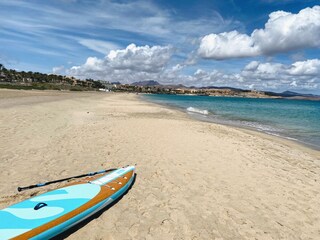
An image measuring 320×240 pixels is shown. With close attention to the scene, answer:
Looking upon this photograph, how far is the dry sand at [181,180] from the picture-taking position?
5.62 metres

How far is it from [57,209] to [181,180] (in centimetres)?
426

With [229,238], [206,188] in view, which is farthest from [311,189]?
[229,238]

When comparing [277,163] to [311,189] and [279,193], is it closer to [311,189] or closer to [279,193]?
[311,189]

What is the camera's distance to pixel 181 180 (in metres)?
8.22

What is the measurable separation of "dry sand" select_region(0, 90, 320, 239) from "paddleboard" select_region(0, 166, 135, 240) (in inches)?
12.8

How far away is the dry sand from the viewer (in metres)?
5.62

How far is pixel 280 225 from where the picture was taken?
5.93 metres

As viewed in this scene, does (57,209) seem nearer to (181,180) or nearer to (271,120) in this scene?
(181,180)

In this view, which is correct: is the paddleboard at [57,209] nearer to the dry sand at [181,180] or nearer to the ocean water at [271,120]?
the dry sand at [181,180]

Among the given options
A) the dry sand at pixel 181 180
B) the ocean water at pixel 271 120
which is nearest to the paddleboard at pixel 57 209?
the dry sand at pixel 181 180

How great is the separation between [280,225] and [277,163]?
5.59 m

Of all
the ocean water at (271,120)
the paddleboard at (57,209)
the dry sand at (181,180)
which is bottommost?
the ocean water at (271,120)

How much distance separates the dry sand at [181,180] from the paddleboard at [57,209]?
325 mm

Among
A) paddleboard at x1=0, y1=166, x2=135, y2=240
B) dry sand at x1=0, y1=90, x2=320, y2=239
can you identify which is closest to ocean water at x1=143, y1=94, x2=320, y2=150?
dry sand at x1=0, y1=90, x2=320, y2=239
